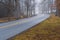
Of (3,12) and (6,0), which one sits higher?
(6,0)

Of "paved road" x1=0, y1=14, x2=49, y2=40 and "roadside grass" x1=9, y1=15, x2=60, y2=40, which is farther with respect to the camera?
"paved road" x1=0, y1=14, x2=49, y2=40

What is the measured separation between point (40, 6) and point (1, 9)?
3310 inches

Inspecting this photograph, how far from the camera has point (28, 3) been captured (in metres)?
76.7

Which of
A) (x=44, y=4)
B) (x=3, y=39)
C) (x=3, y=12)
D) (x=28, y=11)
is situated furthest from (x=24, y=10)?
(x=3, y=39)

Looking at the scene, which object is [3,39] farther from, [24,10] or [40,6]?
[40,6]

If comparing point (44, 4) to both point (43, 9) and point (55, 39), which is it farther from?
point (55, 39)

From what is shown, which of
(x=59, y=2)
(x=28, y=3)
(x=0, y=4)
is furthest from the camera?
(x=28, y=3)

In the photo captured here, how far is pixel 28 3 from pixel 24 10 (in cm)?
539

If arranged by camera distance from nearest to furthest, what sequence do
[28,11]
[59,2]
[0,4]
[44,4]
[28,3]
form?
[0,4], [59,2], [28,3], [28,11], [44,4]

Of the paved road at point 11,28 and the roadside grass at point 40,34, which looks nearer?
the roadside grass at point 40,34

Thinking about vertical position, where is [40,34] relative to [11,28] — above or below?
above

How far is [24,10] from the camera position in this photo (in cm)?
8081

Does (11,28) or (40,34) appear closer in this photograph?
(40,34)

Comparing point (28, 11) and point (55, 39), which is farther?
point (28, 11)
